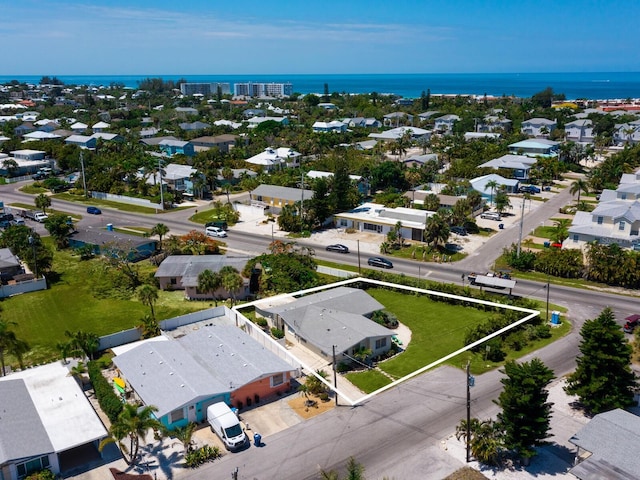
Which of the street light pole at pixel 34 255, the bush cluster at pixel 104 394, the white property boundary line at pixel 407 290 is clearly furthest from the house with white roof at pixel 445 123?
the bush cluster at pixel 104 394

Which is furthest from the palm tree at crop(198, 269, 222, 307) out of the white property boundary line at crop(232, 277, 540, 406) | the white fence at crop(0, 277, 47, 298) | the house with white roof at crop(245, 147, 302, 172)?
the house with white roof at crop(245, 147, 302, 172)

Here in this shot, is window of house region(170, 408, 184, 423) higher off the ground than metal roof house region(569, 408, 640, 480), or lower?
lower

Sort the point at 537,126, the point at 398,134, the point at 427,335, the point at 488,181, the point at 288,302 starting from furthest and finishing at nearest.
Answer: the point at 537,126, the point at 398,134, the point at 488,181, the point at 288,302, the point at 427,335

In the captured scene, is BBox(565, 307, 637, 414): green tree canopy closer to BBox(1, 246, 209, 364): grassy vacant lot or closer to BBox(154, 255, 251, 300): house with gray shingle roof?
BBox(154, 255, 251, 300): house with gray shingle roof

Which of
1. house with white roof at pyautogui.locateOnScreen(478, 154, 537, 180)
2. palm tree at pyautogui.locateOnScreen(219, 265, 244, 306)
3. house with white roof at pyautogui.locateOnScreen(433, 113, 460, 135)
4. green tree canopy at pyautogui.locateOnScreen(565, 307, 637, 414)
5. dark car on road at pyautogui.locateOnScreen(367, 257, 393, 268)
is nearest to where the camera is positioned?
green tree canopy at pyautogui.locateOnScreen(565, 307, 637, 414)

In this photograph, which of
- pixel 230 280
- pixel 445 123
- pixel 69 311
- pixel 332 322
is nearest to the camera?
pixel 332 322

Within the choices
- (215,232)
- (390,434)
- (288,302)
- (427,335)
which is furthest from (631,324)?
(215,232)

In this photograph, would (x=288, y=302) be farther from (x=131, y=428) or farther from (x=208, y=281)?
(x=131, y=428)
